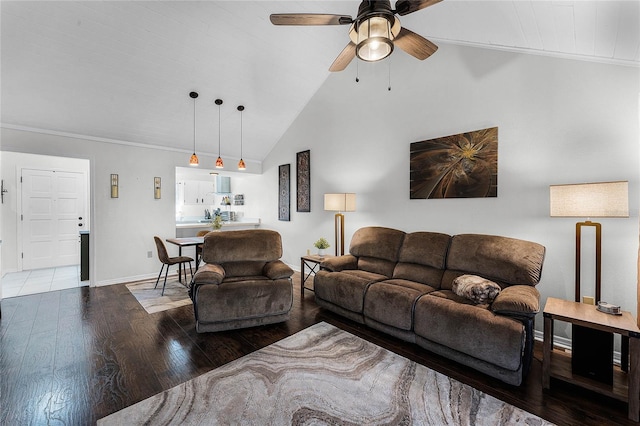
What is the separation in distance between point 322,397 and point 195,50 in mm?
4098

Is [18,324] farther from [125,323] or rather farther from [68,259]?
[68,259]

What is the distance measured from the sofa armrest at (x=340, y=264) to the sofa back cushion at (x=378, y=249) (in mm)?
79

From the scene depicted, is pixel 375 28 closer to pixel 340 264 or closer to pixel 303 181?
pixel 340 264

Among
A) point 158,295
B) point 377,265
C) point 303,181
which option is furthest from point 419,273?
point 158,295

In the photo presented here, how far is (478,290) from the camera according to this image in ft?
7.74

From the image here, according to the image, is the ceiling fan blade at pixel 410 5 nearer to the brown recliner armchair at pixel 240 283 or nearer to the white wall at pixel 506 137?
the white wall at pixel 506 137

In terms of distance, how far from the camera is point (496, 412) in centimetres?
177

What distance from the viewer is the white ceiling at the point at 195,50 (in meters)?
2.20

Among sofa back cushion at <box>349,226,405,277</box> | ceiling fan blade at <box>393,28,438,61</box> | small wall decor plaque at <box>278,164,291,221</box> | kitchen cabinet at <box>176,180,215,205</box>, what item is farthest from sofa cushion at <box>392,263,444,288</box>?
kitchen cabinet at <box>176,180,215,205</box>

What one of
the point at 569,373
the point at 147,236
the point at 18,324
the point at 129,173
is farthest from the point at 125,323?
the point at 569,373

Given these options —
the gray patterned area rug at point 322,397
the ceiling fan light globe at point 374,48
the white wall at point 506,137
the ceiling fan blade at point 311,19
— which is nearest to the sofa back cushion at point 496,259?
the white wall at point 506,137

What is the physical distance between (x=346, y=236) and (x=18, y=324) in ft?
13.6

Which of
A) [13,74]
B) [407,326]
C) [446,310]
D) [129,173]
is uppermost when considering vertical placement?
[13,74]

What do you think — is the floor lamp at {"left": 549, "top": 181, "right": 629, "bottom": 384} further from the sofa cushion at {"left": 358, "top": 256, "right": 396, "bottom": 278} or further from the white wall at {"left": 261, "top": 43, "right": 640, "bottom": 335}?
the sofa cushion at {"left": 358, "top": 256, "right": 396, "bottom": 278}
